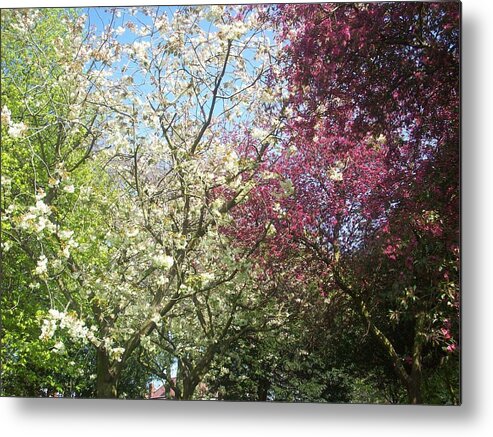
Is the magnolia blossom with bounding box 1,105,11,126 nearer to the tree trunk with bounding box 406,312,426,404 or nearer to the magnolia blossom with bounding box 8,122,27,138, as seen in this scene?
the magnolia blossom with bounding box 8,122,27,138

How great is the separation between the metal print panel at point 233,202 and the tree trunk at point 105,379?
11 mm

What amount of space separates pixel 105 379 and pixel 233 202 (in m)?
1.23

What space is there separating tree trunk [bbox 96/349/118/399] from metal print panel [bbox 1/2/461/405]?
0.01 meters

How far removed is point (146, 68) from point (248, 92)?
60cm

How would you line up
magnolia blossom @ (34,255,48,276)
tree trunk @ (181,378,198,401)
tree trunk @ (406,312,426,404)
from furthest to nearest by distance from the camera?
magnolia blossom @ (34,255,48,276)
tree trunk @ (181,378,198,401)
tree trunk @ (406,312,426,404)

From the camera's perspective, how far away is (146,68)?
150 inches

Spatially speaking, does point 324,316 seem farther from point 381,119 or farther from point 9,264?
point 9,264

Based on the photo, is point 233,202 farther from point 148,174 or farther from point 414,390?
point 414,390

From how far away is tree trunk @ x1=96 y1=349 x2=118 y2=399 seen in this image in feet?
12.4

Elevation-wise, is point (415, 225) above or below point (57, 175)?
below

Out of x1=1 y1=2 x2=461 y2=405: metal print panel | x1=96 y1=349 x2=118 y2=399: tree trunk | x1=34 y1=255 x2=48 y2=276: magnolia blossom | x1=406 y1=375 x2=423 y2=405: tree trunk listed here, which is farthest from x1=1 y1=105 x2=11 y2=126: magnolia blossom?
x1=406 y1=375 x2=423 y2=405: tree trunk

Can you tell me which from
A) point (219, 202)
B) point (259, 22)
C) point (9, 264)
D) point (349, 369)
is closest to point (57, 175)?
point (9, 264)

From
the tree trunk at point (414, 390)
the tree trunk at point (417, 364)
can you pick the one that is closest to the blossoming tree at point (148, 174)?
the tree trunk at point (417, 364)

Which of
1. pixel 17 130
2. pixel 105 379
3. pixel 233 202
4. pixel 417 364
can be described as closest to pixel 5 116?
pixel 17 130
